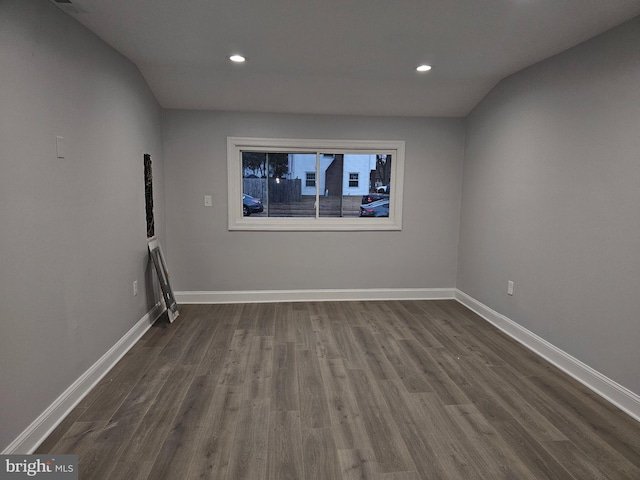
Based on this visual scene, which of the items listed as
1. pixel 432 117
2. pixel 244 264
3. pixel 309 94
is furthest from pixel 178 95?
pixel 432 117

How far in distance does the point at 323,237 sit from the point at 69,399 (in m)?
2.87

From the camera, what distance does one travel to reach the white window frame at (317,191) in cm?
422

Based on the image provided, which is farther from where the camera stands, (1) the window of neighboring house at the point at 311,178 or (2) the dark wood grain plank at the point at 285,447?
(1) the window of neighboring house at the point at 311,178

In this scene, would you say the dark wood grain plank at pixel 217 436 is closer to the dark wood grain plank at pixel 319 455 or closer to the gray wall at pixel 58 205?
the dark wood grain plank at pixel 319 455

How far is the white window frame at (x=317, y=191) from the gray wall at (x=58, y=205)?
1.21m

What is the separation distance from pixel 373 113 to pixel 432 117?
0.71m

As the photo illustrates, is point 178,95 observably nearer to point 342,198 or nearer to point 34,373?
point 342,198

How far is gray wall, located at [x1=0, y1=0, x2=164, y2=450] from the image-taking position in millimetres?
1782

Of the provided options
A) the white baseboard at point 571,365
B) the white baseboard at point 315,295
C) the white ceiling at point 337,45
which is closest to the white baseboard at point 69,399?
the white baseboard at point 315,295

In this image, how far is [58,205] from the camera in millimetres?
2166

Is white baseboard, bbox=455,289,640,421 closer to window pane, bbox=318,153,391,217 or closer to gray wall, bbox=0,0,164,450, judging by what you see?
window pane, bbox=318,153,391,217

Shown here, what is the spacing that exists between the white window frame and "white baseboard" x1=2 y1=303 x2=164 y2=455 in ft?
5.36

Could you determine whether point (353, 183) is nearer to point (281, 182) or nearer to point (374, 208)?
point (374, 208)

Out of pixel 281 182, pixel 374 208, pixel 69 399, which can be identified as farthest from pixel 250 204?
pixel 69 399
